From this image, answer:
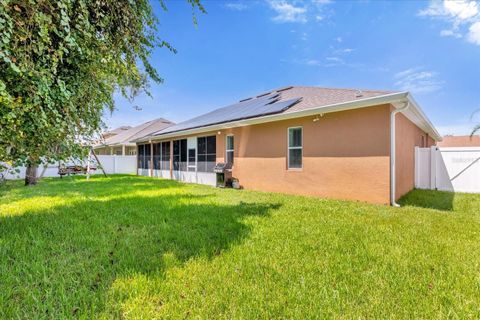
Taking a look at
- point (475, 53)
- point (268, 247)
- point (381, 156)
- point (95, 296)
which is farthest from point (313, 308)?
point (475, 53)

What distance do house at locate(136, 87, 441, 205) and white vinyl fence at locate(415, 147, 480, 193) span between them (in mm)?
567

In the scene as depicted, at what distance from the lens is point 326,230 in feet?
14.7

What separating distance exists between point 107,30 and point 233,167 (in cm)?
858

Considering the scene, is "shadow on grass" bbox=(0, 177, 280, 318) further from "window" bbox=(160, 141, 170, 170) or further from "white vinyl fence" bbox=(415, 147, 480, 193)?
"window" bbox=(160, 141, 170, 170)

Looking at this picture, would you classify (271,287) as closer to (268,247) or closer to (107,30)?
(268,247)

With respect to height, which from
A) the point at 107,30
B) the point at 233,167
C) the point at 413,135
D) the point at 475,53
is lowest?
the point at 233,167

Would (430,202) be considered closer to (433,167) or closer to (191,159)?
(433,167)

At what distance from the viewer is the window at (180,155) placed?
1534cm

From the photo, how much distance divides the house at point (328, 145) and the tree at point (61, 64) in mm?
5607

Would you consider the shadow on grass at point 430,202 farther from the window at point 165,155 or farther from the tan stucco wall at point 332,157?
the window at point 165,155

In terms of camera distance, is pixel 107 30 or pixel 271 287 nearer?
pixel 271 287

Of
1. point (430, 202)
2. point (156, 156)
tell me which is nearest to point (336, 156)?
point (430, 202)

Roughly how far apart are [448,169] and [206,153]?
11.3m

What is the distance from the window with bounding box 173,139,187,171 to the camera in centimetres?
1534
